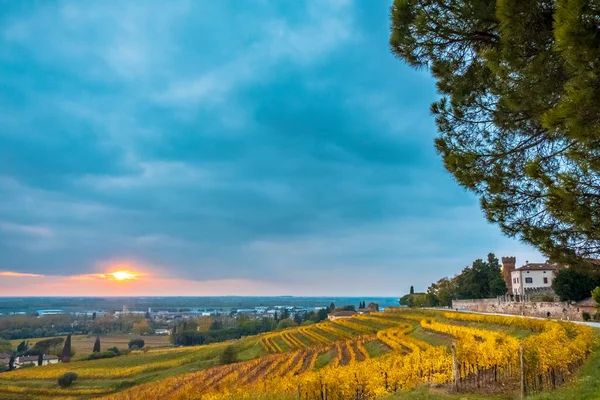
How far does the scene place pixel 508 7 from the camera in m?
5.38

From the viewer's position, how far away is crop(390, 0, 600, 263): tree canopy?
4.70 meters

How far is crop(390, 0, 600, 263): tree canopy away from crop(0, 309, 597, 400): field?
6.77 m

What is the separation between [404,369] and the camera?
1706 centimetres

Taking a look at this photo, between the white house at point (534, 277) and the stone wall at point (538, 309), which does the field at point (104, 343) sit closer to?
the stone wall at point (538, 309)

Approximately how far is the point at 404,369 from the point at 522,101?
13617 millimetres

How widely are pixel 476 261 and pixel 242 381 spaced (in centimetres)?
5129

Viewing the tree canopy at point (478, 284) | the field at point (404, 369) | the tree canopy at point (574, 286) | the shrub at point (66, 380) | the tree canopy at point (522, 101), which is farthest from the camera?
the tree canopy at point (478, 284)

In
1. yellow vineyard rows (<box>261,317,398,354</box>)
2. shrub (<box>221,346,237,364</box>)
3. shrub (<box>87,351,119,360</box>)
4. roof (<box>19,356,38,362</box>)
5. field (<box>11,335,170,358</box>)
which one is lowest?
field (<box>11,335,170,358</box>)

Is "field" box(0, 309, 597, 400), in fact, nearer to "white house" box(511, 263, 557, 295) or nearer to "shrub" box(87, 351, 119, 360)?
"white house" box(511, 263, 557, 295)

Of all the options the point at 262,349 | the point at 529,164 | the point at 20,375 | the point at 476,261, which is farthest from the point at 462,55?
the point at 20,375

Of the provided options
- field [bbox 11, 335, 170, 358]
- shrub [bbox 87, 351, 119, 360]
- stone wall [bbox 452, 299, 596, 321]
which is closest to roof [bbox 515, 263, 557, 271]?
stone wall [bbox 452, 299, 596, 321]

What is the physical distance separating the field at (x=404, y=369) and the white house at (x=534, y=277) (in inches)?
842

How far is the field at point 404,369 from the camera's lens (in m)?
13.8

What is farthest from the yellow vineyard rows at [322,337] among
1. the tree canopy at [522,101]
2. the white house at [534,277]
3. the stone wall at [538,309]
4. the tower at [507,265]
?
the tree canopy at [522,101]
